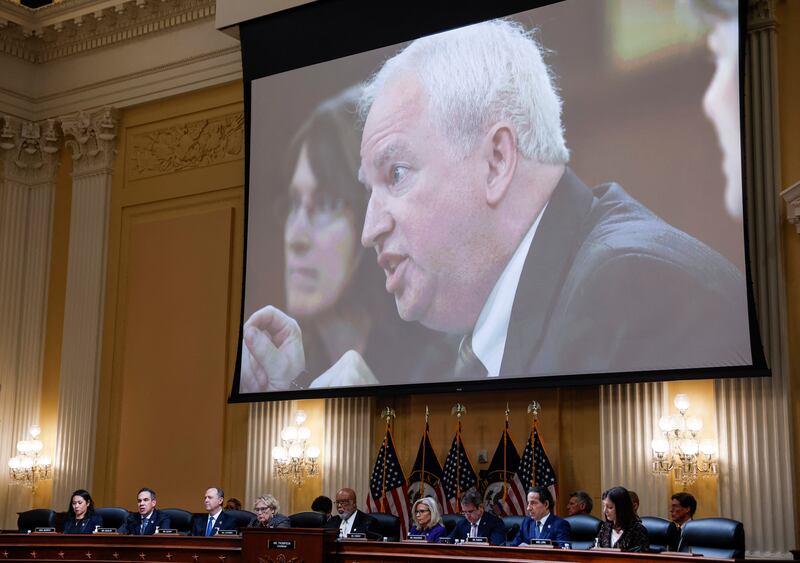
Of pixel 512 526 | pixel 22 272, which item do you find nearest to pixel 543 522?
pixel 512 526

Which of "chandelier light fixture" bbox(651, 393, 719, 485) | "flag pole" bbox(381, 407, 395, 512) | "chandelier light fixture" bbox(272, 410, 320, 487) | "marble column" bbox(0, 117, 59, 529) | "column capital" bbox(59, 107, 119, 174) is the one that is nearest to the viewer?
"chandelier light fixture" bbox(651, 393, 719, 485)

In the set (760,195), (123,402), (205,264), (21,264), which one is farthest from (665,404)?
(21,264)

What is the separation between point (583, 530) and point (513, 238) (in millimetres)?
3125

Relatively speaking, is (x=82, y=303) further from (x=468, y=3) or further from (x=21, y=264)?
(x=468, y=3)

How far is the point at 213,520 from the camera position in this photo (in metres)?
9.94

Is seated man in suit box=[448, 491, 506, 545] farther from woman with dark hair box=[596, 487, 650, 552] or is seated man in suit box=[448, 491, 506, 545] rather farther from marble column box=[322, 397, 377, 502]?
marble column box=[322, 397, 377, 502]

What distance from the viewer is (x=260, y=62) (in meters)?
13.0

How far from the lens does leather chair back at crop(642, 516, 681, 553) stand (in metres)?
8.16

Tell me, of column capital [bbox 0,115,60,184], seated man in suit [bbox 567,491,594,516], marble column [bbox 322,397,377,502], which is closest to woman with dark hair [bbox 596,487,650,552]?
seated man in suit [bbox 567,491,594,516]

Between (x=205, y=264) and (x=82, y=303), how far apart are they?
1.96 m

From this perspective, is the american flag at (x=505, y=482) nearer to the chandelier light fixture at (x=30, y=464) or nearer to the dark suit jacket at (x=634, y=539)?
the dark suit jacket at (x=634, y=539)

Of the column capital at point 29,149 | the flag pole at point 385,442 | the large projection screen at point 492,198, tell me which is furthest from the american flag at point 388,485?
the column capital at point 29,149

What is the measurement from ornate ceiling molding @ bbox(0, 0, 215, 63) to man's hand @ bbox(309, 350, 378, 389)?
15.8 ft

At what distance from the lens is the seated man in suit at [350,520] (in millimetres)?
9398
